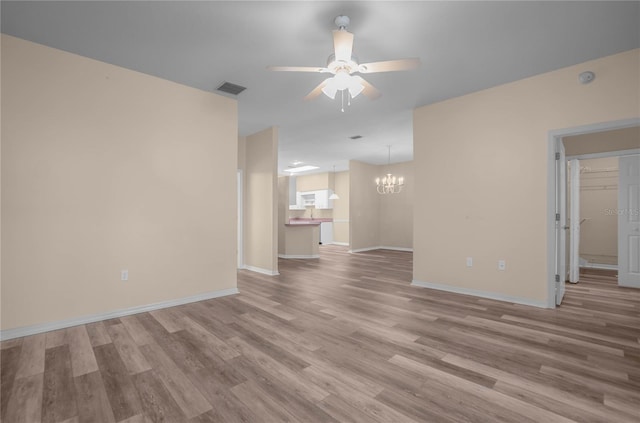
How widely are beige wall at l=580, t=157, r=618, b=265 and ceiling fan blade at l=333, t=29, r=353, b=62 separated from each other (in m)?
6.73

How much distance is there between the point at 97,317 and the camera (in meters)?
3.05

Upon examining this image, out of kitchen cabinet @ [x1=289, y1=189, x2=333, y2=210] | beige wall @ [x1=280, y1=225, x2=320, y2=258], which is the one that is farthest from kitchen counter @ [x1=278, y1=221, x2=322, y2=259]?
kitchen cabinet @ [x1=289, y1=189, x2=333, y2=210]

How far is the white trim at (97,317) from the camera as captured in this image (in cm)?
265

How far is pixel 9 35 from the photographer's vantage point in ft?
8.73

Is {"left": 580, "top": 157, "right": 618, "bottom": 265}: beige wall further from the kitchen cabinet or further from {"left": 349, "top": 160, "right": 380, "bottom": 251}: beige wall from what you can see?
the kitchen cabinet

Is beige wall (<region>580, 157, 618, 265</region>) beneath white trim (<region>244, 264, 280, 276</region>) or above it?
above

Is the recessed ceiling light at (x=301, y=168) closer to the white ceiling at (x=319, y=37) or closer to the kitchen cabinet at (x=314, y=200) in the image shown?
the kitchen cabinet at (x=314, y=200)

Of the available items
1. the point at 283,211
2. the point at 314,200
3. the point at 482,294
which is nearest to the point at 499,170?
the point at 482,294

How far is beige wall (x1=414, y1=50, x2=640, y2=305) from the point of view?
3.20 meters

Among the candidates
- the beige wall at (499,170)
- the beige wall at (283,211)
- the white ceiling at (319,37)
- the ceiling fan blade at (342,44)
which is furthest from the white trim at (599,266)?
the ceiling fan blade at (342,44)

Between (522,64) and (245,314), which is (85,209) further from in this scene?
(522,64)

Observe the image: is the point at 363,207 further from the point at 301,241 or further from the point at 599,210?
the point at 599,210

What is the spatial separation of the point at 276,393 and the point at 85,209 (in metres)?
2.77

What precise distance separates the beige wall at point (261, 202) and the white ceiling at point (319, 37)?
161 centimetres
